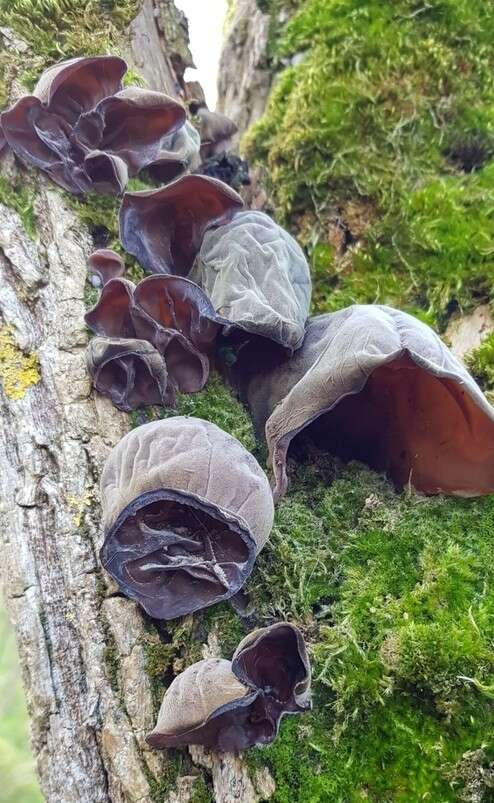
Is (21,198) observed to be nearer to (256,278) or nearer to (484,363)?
(256,278)

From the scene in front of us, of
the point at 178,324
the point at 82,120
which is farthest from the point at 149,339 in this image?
the point at 82,120

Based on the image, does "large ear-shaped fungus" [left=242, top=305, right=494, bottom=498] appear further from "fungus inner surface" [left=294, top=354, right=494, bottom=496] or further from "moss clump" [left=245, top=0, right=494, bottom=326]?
"moss clump" [left=245, top=0, right=494, bottom=326]

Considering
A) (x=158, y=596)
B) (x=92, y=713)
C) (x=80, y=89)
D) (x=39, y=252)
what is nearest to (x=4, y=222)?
(x=39, y=252)

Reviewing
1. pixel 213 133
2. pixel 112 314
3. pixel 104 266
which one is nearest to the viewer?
pixel 112 314

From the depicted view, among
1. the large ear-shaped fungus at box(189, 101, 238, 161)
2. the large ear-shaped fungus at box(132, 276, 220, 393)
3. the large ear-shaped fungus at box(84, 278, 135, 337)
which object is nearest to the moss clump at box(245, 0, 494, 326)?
the large ear-shaped fungus at box(189, 101, 238, 161)

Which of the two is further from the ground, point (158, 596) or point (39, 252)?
point (39, 252)

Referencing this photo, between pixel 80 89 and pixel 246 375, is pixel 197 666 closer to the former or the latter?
pixel 246 375
